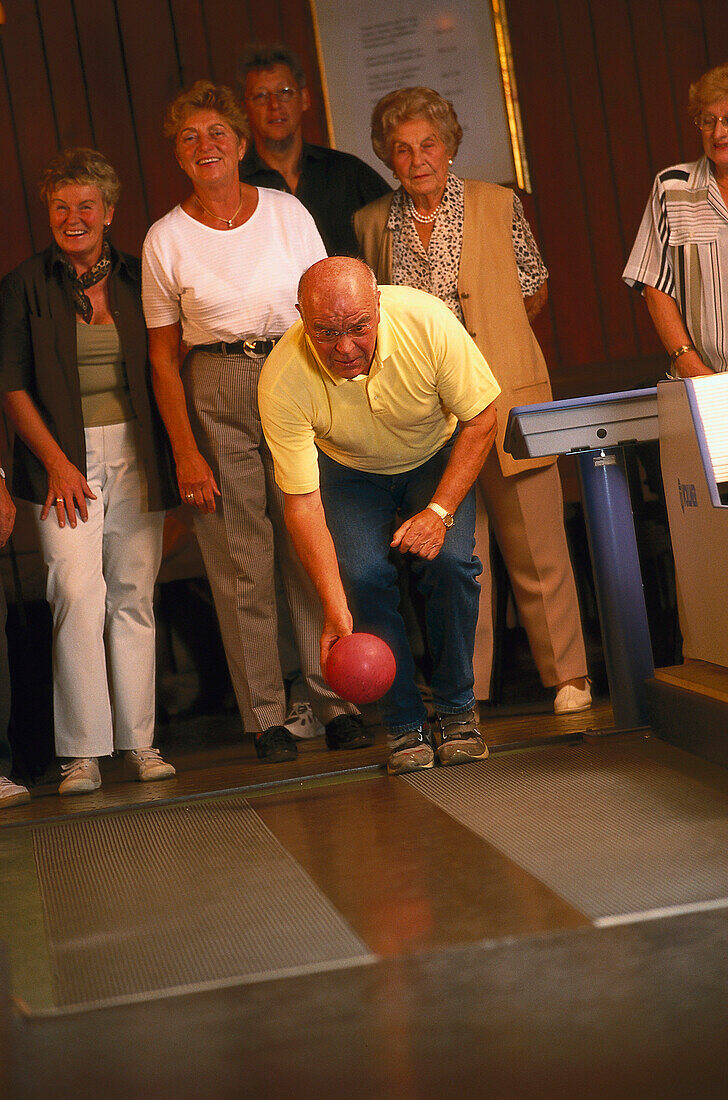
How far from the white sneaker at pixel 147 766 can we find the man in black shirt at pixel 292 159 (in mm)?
1423

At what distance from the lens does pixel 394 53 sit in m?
4.36

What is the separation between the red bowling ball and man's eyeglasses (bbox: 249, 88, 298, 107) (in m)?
1.71

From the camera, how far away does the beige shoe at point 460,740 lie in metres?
2.71

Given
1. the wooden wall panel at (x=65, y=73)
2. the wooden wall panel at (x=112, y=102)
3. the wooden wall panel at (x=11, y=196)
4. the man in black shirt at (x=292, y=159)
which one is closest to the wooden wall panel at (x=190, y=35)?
the wooden wall panel at (x=112, y=102)

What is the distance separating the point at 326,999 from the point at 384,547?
1.28 m

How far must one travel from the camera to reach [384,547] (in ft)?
8.95

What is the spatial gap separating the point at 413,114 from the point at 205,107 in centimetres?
51

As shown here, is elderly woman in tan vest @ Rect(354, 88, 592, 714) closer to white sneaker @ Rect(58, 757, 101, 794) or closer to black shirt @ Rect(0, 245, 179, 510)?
black shirt @ Rect(0, 245, 179, 510)

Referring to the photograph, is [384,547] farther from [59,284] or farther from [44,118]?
[44,118]

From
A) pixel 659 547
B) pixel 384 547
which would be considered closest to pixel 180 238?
pixel 384 547

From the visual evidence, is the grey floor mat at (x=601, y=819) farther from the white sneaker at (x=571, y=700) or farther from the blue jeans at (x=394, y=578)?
the white sneaker at (x=571, y=700)

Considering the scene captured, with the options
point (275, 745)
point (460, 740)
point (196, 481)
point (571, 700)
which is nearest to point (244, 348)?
point (196, 481)

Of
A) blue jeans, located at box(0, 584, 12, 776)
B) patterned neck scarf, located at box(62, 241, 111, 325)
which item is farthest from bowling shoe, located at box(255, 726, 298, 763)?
patterned neck scarf, located at box(62, 241, 111, 325)

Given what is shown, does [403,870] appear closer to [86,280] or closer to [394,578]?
[394,578]
